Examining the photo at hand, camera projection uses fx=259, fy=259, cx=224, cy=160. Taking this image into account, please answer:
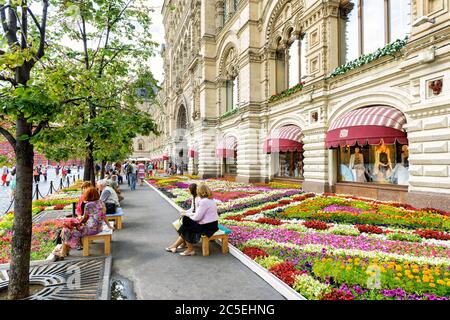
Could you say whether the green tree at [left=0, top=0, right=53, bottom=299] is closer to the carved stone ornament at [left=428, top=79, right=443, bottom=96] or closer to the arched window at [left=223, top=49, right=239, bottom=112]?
the carved stone ornament at [left=428, top=79, right=443, bottom=96]

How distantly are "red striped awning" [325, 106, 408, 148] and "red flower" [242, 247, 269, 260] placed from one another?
25.7ft

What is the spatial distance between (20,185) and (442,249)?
8.58m

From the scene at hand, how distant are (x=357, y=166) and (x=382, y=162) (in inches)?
53.2

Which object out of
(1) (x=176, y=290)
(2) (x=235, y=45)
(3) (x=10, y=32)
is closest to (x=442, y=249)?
(1) (x=176, y=290)

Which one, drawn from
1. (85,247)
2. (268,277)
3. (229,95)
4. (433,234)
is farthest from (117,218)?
(229,95)

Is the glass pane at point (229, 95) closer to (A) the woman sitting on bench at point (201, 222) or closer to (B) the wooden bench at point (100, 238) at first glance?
(A) the woman sitting on bench at point (201, 222)

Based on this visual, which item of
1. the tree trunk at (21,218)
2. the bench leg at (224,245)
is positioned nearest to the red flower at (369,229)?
the bench leg at (224,245)

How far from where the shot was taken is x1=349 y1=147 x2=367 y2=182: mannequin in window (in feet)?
45.6

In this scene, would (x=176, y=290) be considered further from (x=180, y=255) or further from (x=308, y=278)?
(x=308, y=278)

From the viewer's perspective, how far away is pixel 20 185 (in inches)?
159

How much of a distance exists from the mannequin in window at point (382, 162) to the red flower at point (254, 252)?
9.89m

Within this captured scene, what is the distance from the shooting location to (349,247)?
20.6 feet

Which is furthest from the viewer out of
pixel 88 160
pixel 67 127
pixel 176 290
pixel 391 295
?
pixel 88 160

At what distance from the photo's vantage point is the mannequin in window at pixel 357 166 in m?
13.9
